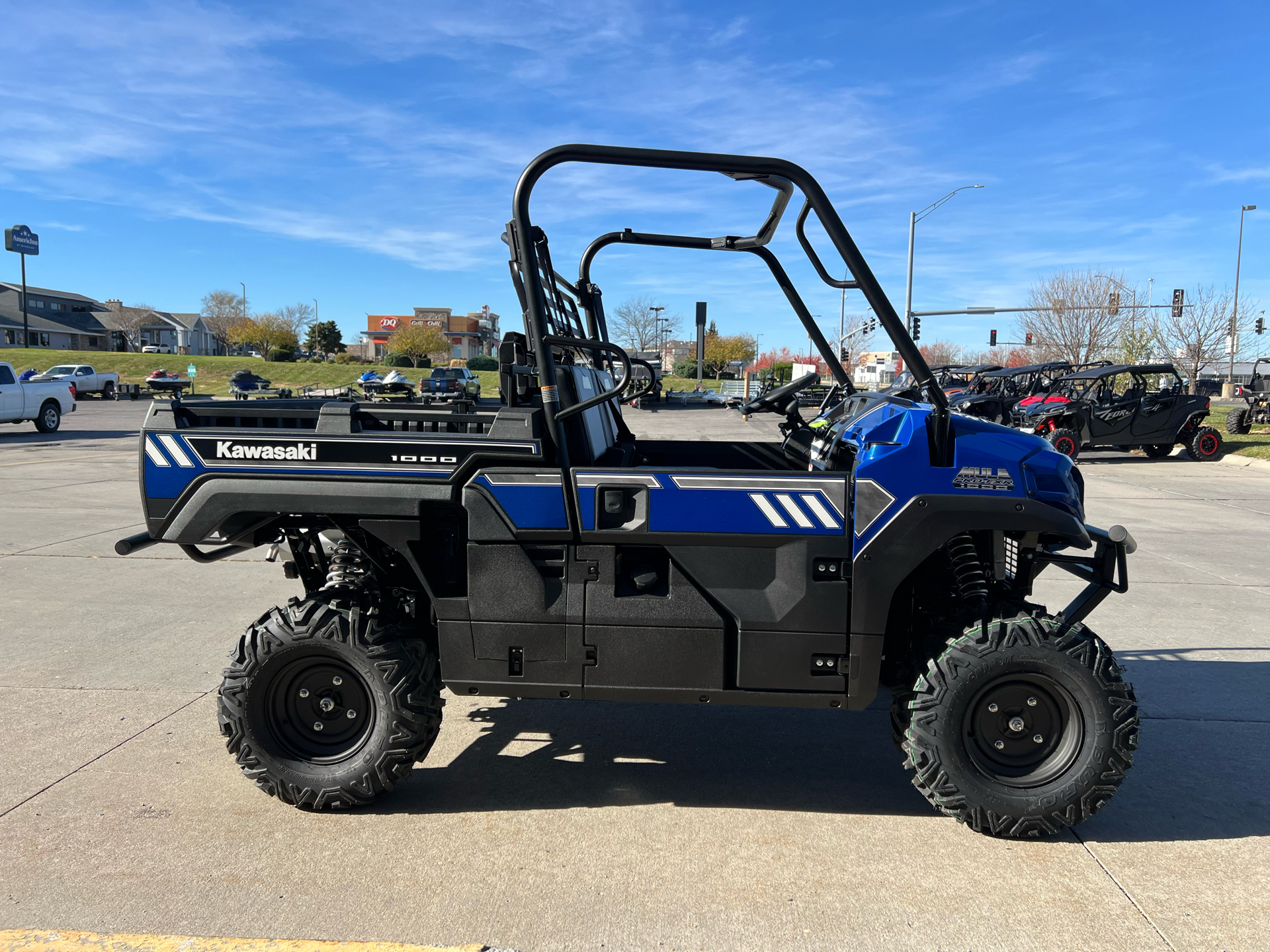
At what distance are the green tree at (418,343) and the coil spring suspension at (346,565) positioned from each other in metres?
76.3

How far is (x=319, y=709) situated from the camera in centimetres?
331

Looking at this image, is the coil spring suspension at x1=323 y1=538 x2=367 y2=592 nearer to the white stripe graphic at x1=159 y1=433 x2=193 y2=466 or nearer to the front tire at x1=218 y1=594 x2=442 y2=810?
the front tire at x1=218 y1=594 x2=442 y2=810

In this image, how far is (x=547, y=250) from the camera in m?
3.86

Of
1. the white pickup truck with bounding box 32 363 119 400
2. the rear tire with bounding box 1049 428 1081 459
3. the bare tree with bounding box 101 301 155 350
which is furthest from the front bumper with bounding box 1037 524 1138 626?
the bare tree with bounding box 101 301 155 350

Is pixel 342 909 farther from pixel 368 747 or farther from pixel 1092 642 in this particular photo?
pixel 1092 642

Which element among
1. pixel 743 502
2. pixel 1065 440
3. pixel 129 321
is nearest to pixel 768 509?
pixel 743 502

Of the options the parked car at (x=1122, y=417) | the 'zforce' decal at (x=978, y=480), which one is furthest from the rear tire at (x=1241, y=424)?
the 'zforce' decal at (x=978, y=480)

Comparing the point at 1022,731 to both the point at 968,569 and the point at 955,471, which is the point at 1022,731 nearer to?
the point at 968,569

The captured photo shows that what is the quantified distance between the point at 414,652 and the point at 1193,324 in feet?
138

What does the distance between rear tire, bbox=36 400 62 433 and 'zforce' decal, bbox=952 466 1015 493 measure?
22.8 m

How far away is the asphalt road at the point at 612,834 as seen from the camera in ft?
8.66

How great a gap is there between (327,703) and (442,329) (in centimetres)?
9158

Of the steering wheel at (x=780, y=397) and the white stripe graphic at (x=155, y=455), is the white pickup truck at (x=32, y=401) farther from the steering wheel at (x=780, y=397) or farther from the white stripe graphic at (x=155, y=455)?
the steering wheel at (x=780, y=397)

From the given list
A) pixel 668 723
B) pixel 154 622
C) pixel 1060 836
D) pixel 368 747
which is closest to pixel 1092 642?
pixel 1060 836
